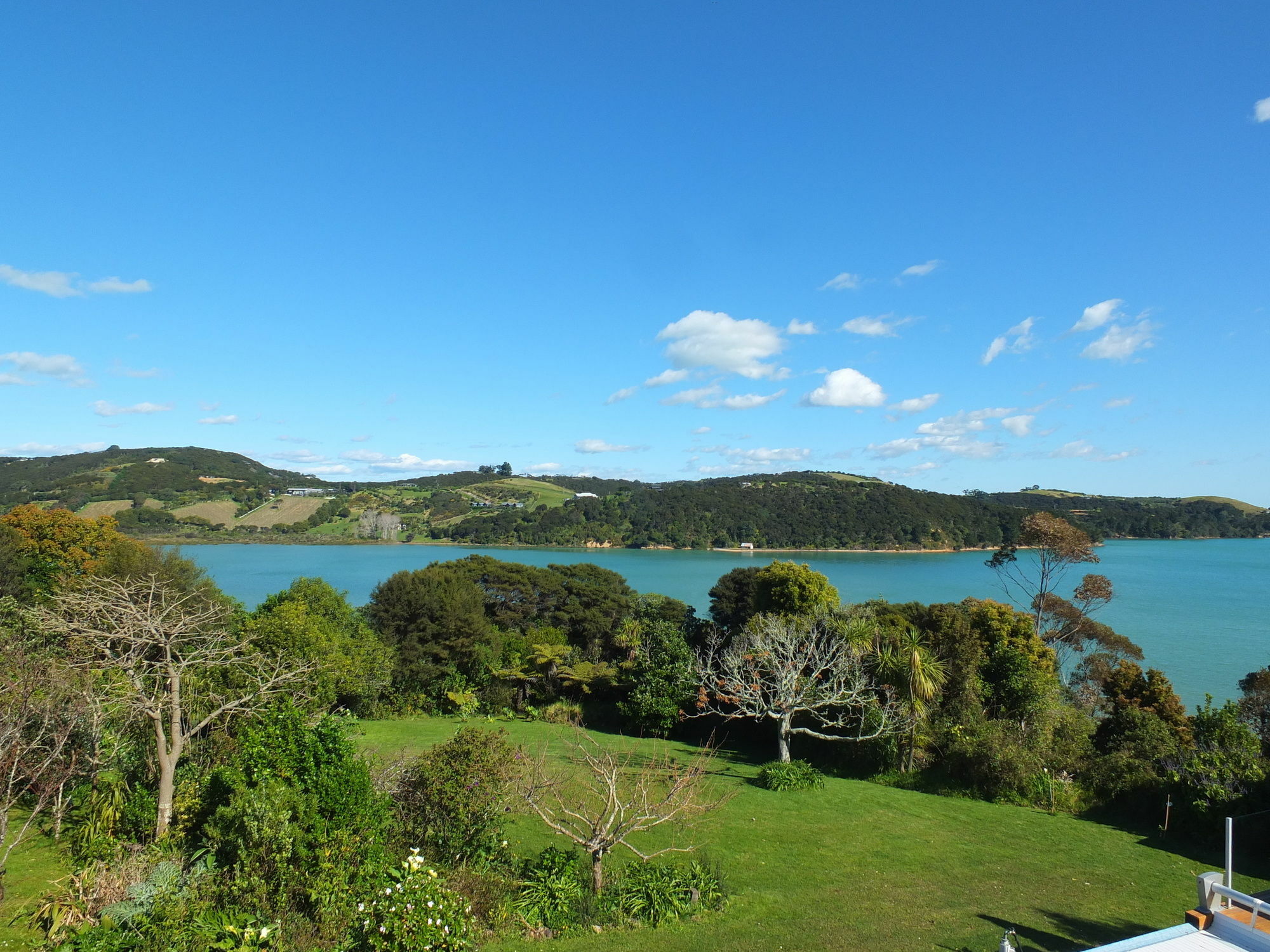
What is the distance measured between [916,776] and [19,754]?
1358cm

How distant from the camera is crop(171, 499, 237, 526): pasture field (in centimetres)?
10112

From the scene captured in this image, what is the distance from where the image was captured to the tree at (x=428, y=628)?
2320 centimetres

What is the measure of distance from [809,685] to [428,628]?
14.6 meters

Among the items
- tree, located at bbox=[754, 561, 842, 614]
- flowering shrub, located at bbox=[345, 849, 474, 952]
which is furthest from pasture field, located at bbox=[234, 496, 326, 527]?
flowering shrub, located at bbox=[345, 849, 474, 952]

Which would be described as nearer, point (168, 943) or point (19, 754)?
point (168, 943)

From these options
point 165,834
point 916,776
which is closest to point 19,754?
point 165,834

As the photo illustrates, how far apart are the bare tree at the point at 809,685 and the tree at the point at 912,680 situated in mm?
257

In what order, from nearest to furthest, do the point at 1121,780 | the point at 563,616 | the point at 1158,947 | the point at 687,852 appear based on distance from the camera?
1. the point at 1158,947
2. the point at 687,852
3. the point at 1121,780
4. the point at 563,616

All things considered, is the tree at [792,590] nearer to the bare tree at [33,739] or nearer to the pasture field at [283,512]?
the bare tree at [33,739]

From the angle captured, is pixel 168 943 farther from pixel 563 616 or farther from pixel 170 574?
pixel 563 616

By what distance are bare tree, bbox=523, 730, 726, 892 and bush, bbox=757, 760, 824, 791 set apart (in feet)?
3.69

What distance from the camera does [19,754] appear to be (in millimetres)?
7086

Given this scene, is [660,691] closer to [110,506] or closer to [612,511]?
[612,511]

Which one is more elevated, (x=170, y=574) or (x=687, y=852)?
(x=170, y=574)
